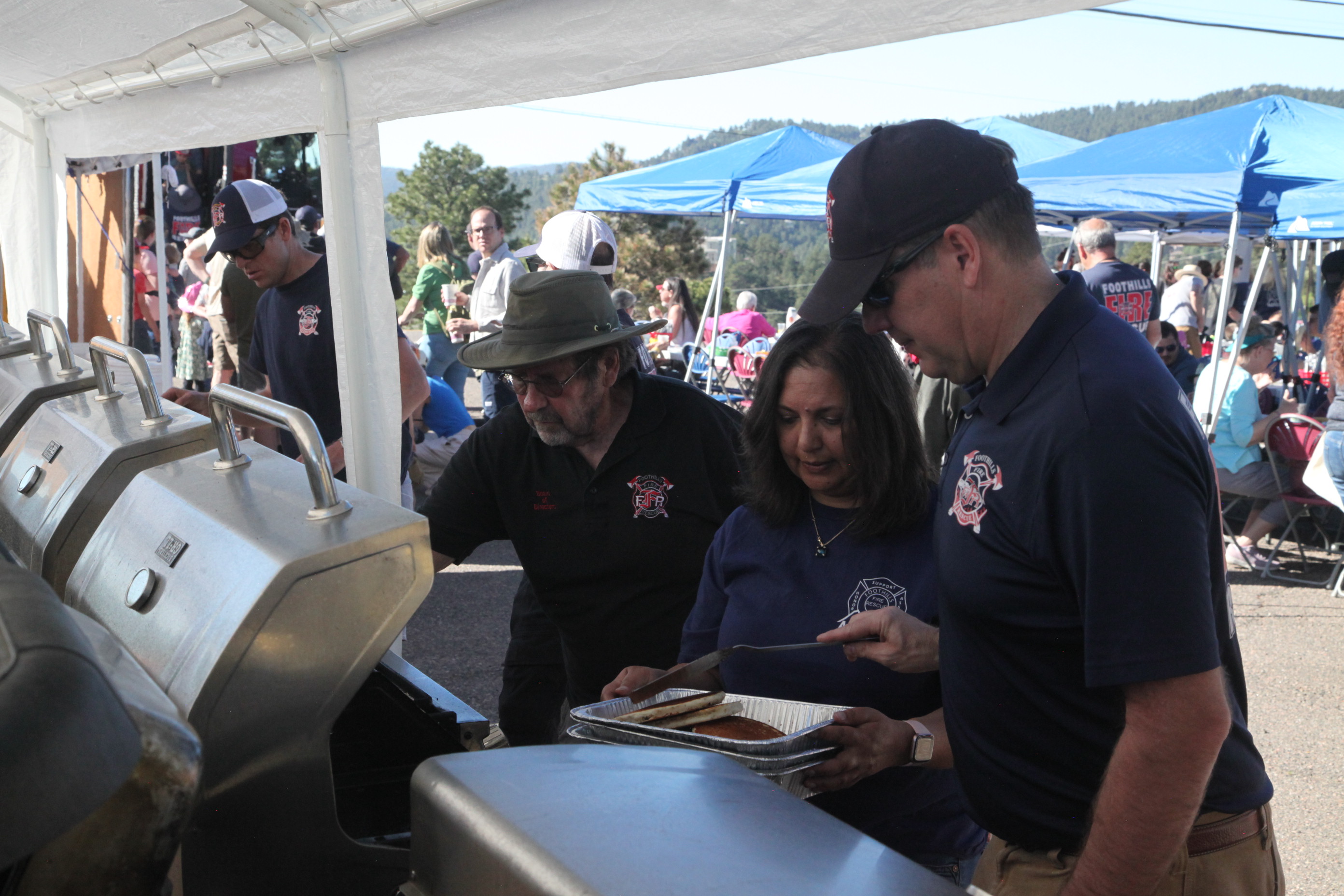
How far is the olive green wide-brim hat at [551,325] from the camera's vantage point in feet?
7.13

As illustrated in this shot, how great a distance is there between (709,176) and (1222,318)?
533cm

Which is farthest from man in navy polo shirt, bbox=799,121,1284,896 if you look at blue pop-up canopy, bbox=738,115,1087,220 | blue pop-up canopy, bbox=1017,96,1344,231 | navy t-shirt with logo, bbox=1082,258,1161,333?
blue pop-up canopy, bbox=738,115,1087,220

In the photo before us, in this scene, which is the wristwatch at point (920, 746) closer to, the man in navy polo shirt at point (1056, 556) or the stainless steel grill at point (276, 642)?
the man in navy polo shirt at point (1056, 556)

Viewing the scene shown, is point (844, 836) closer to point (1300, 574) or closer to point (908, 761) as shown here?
point (908, 761)

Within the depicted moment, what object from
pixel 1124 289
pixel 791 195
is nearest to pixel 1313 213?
pixel 1124 289

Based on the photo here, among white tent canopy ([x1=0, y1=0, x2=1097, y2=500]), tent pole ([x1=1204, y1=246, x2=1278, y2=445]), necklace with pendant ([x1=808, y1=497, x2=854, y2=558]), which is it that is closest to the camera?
necklace with pendant ([x1=808, y1=497, x2=854, y2=558])

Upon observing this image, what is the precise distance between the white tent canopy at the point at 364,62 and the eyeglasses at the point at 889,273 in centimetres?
59

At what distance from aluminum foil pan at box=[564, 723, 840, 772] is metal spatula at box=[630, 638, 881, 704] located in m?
0.20

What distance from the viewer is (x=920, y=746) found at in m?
1.54

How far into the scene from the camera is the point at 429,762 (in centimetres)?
110

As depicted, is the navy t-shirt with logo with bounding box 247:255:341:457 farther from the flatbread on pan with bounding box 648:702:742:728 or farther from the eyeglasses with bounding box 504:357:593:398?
the flatbread on pan with bounding box 648:702:742:728

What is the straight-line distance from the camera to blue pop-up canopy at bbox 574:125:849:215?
34.2 feet

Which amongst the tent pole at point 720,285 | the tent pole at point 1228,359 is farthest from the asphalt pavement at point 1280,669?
the tent pole at point 720,285

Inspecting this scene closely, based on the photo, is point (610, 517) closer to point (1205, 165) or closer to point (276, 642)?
point (276, 642)
